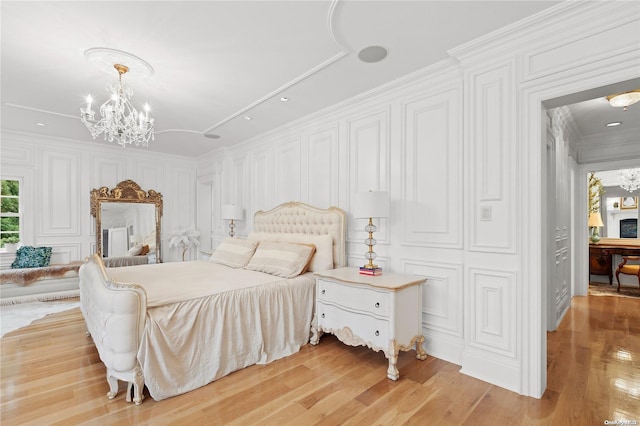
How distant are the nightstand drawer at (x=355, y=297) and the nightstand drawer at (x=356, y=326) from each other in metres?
0.06

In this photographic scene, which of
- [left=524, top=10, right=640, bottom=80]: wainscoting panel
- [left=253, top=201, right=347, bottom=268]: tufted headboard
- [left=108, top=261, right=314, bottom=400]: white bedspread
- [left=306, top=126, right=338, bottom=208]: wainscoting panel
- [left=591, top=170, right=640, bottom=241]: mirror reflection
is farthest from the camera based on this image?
[left=591, top=170, right=640, bottom=241]: mirror reflection

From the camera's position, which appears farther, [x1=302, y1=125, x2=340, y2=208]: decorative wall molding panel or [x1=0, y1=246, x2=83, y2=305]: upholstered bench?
[x1=0, y1=246, x2=83, y2=305]: upholstered bench

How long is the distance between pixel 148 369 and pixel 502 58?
351 centimetres

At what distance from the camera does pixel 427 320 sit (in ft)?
9.54

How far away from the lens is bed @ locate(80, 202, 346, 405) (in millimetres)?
2107

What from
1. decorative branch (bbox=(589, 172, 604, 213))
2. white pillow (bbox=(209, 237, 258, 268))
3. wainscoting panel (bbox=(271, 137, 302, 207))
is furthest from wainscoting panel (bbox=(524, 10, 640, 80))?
decorative branch (bbox=(589, 172, 604, 213))

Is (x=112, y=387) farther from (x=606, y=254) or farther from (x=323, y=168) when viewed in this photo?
(x=606, y=254)

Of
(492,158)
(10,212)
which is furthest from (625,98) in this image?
(10,212)

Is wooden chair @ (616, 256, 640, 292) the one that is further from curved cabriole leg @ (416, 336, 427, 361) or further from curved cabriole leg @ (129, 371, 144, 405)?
curved cabriole leg @ (129, 371, 144, 405)

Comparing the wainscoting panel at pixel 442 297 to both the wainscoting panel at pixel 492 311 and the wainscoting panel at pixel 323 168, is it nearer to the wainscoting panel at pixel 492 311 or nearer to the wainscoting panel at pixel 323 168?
the wainscoting panel at pixel 492 311

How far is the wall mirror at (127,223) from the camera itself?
18.6 feet

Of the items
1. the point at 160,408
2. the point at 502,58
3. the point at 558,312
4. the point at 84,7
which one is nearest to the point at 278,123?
the point at 84,7

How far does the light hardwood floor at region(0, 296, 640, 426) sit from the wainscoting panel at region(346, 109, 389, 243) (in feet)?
4.22

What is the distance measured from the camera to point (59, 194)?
17.4 feet
